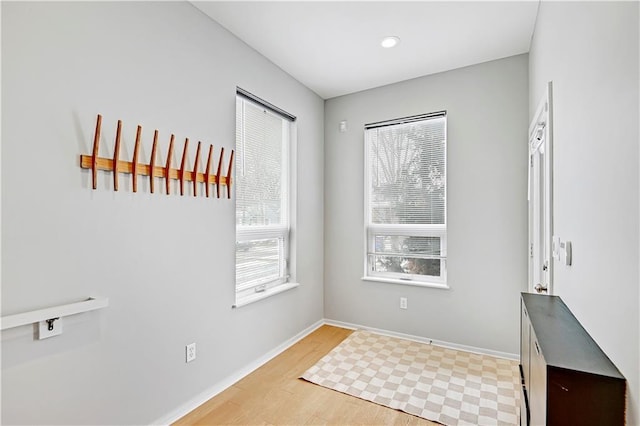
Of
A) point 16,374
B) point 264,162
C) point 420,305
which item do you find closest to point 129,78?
point 264,162

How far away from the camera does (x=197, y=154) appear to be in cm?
215

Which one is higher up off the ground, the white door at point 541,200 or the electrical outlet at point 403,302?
the white door at point 541,200

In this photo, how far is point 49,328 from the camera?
4.69 feet

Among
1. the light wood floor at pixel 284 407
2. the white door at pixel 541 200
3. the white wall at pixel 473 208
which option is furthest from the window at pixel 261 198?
the white door at pixel 541 200

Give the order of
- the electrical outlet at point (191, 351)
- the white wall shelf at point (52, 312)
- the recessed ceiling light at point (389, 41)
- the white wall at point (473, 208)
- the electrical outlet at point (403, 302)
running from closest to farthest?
the white wall shelf at point (52, 312) < the electrical outlet at point (191, 351) < the recessed ceiling light at point (389, 41) < the white wall at point (473, 208) < the electrical outlet at point (403, 302)

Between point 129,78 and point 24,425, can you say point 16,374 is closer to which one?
point 24,425

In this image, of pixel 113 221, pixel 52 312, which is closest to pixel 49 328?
pixel 52 312

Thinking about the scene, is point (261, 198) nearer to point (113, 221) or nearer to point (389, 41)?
point (113, 221)

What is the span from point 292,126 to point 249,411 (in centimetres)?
249

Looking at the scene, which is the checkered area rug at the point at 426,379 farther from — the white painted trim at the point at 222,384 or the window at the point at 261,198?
the window at the point at 261,198

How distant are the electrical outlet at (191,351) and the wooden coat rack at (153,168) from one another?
3.28 feet

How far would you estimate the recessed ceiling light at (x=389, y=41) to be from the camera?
2527mm

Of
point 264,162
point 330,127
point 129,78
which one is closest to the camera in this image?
point 129,78

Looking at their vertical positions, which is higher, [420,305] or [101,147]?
[101,147]
